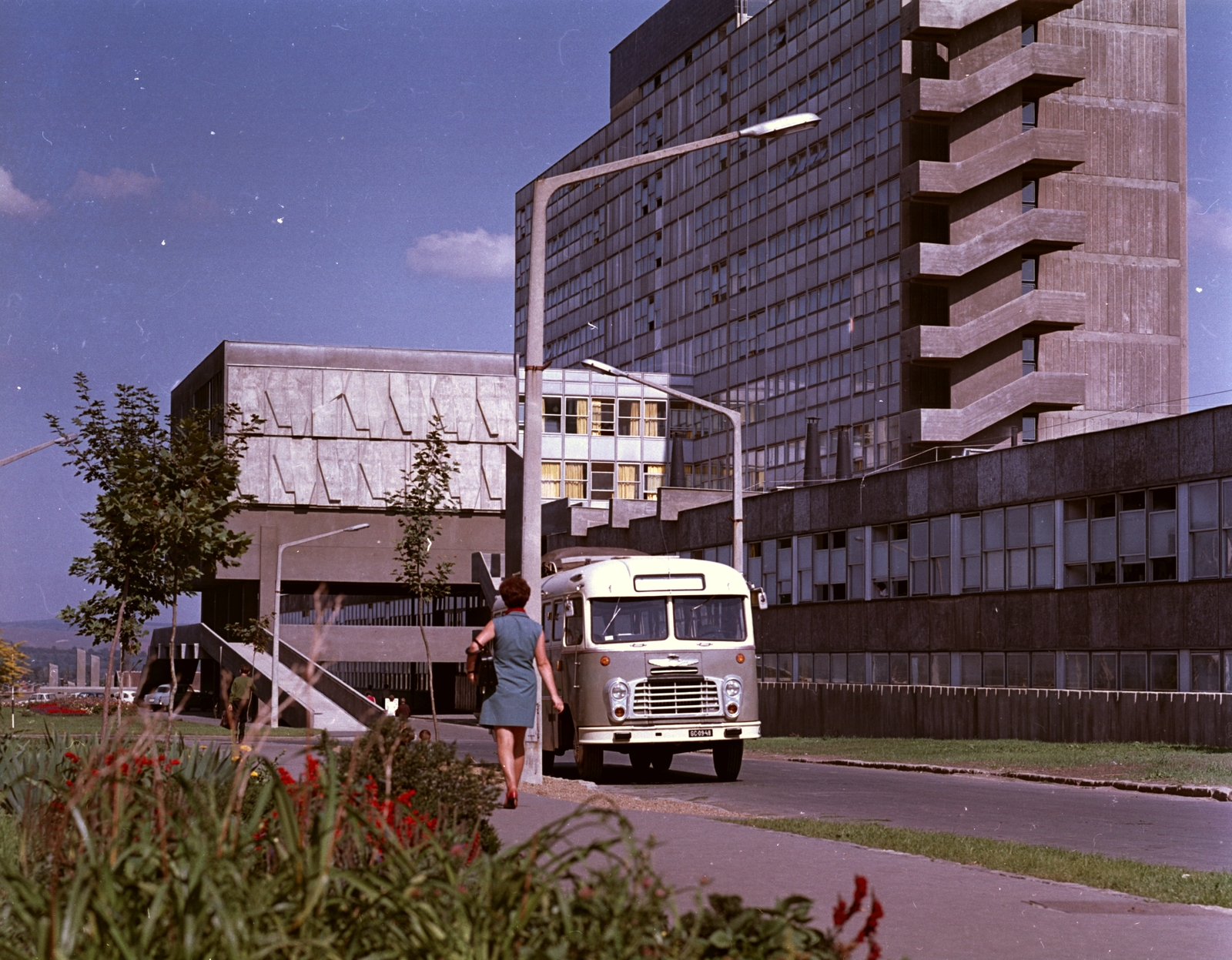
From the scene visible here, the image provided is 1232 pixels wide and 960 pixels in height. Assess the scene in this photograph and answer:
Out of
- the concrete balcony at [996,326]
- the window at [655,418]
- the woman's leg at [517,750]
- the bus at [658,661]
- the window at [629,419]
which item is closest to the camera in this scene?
the woman's leg at [517,750]

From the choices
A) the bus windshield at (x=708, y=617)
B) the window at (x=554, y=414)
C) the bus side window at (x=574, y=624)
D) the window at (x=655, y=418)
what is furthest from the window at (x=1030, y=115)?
the bus side window at (x=574, y=624)

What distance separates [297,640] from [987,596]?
130ft

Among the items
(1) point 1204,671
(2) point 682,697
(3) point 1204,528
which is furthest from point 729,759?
(1) point 1204,671

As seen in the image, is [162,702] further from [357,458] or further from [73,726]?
[357,458]

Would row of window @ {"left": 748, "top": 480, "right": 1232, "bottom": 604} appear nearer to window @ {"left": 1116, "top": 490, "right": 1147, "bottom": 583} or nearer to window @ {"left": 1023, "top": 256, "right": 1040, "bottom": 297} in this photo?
window @ {"left": 1116, "top": 490, "right": 1147, "bottom": 583}

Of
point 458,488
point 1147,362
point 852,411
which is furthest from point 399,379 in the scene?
point 1147,362

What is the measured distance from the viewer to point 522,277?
129 meters

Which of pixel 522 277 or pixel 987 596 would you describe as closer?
pixel 987 596

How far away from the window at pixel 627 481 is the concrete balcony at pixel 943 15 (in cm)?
3064

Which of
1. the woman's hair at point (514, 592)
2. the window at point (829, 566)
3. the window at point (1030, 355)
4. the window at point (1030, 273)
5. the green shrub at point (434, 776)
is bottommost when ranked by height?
the green shrub at point (434, 776)

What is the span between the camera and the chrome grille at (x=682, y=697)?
24844 mm

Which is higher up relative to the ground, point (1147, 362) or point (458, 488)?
point (1147, 362)

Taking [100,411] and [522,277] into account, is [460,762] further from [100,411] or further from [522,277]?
[522,277]

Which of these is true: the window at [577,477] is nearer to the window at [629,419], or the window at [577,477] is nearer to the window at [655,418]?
the window at [629,419]
